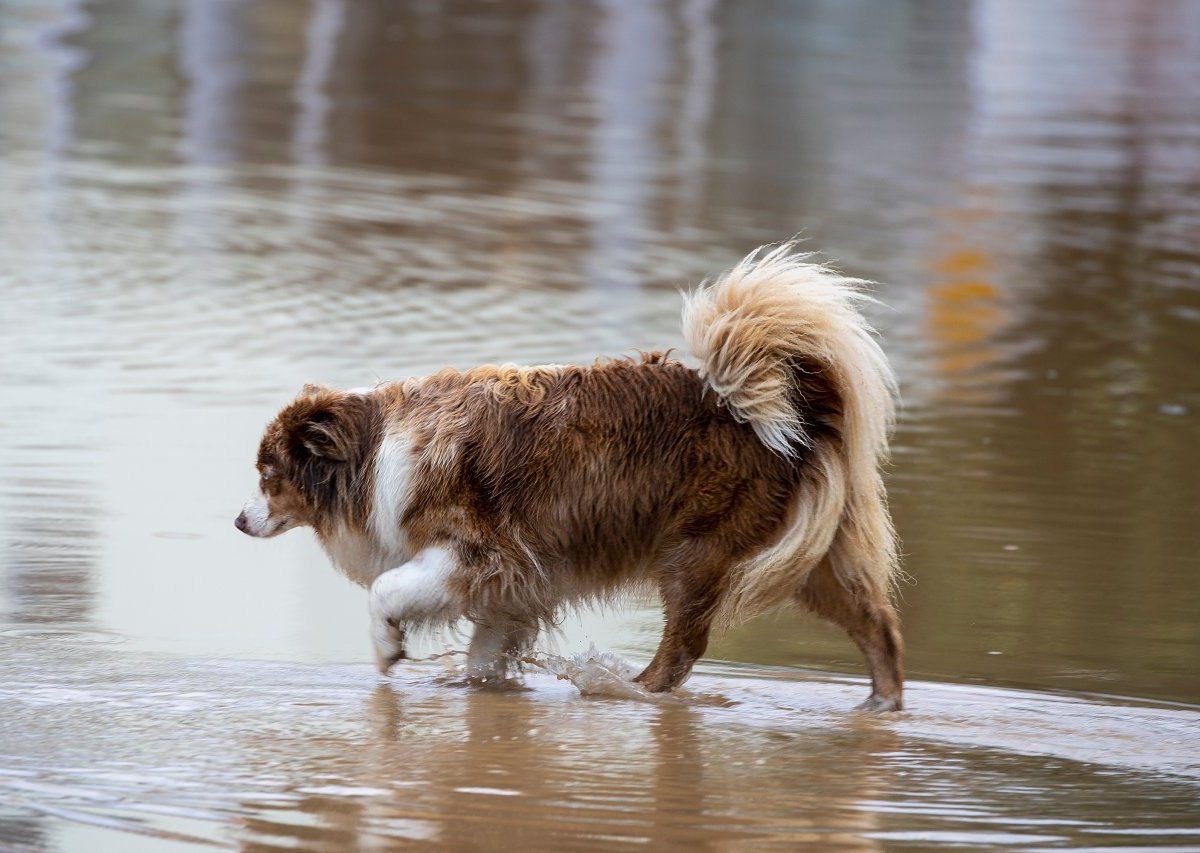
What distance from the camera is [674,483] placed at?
6035 millimetres

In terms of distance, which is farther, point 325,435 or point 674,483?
point 325,435

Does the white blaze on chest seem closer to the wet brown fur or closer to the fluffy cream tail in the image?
the wet brown fur

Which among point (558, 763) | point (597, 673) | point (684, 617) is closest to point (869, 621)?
point (684, 617)

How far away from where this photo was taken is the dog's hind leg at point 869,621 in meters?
6.14

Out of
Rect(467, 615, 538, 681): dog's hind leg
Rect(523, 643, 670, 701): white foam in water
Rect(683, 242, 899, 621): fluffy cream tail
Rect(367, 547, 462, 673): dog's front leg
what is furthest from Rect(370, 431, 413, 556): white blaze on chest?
Rect(683, 242, 899, 621): fluffy cream tail

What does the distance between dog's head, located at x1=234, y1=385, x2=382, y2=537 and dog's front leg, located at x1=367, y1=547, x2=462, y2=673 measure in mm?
328

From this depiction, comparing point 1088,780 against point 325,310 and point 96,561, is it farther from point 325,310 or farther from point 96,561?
point 325,310

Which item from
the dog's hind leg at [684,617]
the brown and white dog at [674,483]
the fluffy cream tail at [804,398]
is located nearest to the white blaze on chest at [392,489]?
the brown and white dog at [674,483]

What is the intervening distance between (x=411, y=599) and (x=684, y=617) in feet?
2.87

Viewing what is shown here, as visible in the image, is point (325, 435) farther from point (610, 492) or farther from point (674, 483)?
point (674, 483)

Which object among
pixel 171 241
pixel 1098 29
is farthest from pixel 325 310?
pixel 1098 29

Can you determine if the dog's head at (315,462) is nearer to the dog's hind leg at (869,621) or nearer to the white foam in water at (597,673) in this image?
the white foam in water at (597,673)

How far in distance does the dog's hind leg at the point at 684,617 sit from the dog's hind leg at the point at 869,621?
37 cm

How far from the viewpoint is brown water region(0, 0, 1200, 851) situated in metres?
5.14
